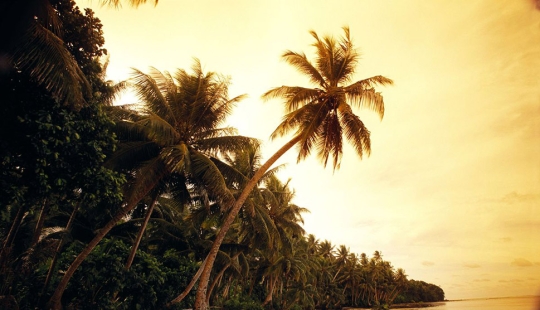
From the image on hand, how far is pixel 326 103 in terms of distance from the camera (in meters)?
12.0

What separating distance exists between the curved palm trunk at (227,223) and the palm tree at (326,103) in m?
0.04

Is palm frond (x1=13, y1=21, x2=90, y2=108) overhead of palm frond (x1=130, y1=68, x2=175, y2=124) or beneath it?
beneath

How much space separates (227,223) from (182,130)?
13.5 ft

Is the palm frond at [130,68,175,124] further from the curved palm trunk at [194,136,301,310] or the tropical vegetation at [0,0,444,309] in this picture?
the curved palm trunk at [194,136,301,310]

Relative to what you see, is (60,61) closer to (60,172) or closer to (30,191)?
(60,172)

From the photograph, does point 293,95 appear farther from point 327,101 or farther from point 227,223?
point 227,223

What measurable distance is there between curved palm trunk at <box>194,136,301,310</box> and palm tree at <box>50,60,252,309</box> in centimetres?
54

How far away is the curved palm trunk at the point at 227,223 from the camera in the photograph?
396 inches

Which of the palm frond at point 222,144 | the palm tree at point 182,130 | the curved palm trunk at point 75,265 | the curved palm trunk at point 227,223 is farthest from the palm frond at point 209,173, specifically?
the curved palm trunk at point 75,265

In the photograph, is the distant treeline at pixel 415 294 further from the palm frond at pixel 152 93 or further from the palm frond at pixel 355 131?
the palm frond at pixel 152 93

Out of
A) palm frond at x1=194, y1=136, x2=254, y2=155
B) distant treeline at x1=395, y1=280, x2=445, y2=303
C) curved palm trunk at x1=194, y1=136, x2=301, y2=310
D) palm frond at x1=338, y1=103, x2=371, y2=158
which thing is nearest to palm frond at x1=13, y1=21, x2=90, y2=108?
palm frond at x1=194, y1=136, x2=254, y2=155

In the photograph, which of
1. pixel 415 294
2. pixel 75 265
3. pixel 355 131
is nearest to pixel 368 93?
pixel 355 131

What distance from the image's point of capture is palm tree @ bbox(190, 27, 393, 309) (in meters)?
11.6

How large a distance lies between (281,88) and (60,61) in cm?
824
